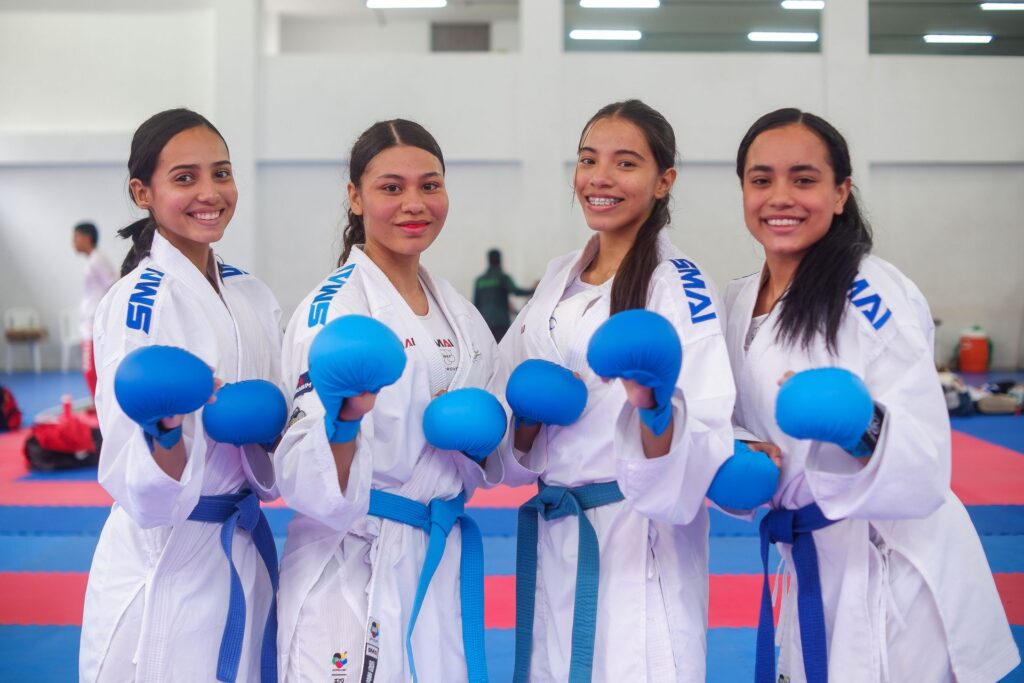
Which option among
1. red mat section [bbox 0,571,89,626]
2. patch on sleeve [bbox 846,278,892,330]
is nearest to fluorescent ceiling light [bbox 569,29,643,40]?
red mat section [bbox 0,571,89,626]

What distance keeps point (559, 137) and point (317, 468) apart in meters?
Answer: 10.5

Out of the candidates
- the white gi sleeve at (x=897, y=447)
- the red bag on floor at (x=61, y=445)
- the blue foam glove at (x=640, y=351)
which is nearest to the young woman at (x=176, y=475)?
the blue foam glove at (x=640, y=351)

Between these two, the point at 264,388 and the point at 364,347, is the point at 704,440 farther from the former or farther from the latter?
the point at 264,388

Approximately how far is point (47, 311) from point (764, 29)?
36.8 feet

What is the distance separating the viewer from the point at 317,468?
1.80m

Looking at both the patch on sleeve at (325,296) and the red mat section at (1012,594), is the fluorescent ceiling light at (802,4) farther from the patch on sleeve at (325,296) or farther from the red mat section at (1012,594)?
the patch on sleeve at (325,296)

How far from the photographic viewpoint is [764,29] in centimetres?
1354

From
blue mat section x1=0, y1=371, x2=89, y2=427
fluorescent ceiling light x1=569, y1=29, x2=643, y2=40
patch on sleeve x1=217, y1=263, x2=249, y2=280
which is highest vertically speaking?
fluorescent ceiling light x1=569, y1=29, x2=643, y2=40

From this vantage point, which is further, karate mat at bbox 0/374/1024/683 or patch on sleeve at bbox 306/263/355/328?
karate mat at bbox 0/374/1024/683

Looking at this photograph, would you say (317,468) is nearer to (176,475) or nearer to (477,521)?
(176,475)

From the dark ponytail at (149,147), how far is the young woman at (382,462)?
0.43 metres

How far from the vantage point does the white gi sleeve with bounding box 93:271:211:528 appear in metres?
1.84

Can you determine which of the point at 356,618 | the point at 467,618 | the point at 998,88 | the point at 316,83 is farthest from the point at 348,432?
the point at 998,88

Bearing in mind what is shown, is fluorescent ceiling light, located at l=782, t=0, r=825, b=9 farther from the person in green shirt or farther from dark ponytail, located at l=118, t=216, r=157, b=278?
dark ponytail, located at l=118, t=216, r=157, b=278
